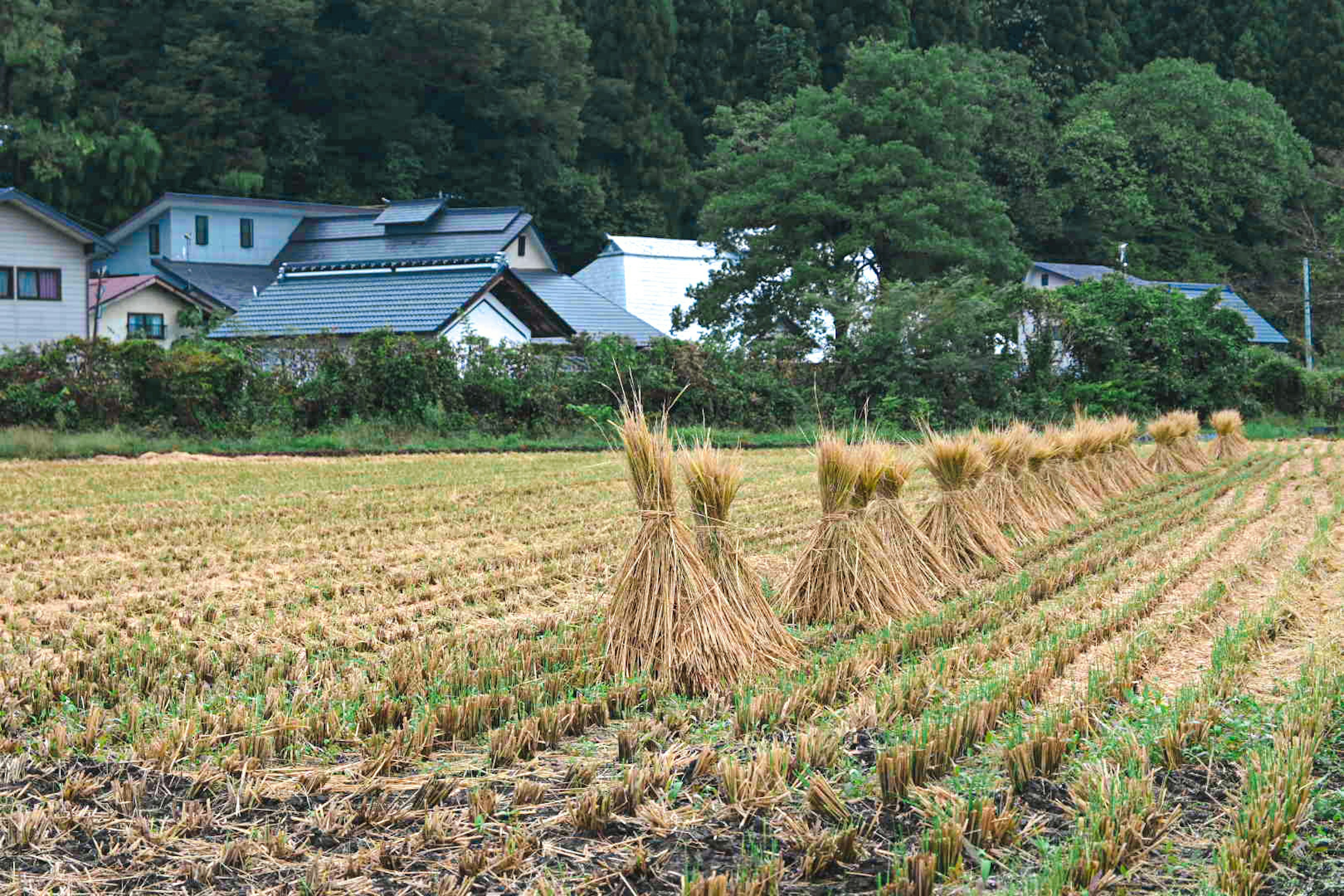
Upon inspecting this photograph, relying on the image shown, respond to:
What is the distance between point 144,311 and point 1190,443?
2511 cm

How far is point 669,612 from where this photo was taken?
5.12 meters

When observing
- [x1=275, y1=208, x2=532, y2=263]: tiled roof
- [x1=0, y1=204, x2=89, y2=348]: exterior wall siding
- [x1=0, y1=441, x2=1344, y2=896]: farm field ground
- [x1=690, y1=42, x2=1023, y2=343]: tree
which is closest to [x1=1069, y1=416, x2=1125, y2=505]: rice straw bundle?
[x1=0, y1=441, x2=1344, y2=896]: farm field ground

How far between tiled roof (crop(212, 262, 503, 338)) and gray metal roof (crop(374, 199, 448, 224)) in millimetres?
6253

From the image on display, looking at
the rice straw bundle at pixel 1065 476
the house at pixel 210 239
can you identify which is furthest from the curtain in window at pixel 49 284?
the rice straw bundle at pixel 1065 476

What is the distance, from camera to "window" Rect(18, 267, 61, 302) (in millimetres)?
27391

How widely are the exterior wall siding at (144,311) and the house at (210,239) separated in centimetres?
327

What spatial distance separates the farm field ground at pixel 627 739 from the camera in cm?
329

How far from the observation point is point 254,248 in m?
38.3

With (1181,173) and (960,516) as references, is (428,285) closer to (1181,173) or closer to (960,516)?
(960,516)

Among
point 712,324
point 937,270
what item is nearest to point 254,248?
point 712,324

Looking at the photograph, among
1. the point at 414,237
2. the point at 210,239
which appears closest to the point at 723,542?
the point at 414,237

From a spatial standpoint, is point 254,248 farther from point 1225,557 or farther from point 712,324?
point 1225,557

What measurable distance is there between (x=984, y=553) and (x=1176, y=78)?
46.5 metres

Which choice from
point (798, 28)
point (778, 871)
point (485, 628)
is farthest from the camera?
point (798, 28)
